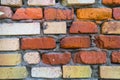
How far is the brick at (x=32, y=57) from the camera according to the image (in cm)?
102

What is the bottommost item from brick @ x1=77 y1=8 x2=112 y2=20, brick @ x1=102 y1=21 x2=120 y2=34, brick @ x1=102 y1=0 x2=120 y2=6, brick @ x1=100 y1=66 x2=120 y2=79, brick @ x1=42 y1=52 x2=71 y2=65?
brick @ x1=100 y1=66 x2=120 y2=79

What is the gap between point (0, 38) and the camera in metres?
1.02

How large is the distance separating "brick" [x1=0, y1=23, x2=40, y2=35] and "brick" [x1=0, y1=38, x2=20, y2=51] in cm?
3

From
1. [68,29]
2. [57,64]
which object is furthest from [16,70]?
[68,29]

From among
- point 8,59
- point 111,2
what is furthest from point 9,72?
point 111,2

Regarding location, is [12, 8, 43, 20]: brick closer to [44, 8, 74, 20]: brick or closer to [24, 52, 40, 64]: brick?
[44, 8, 74, 20]: brick

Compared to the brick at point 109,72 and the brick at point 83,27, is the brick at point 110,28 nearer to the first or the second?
the brick at point 83,27

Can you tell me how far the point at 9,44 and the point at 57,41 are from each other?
0.63 feet

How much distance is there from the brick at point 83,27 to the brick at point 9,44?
225mm

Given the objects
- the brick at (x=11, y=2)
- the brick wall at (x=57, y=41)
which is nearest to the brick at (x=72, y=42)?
the brick wall at (x=57, y=41)

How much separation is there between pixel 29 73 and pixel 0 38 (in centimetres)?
18

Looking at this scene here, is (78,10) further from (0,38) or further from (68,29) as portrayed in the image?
(0,38)

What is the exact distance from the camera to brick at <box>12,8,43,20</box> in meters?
1.02

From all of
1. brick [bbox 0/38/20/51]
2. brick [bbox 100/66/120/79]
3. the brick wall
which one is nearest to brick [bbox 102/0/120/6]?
the brick wall
